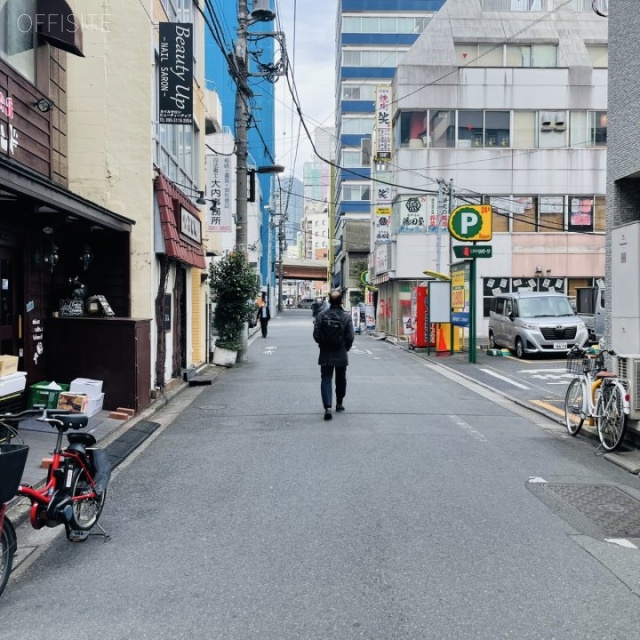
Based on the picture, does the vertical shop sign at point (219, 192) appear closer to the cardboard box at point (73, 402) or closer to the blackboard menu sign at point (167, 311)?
the blackboard menu sign at point (167, 311)

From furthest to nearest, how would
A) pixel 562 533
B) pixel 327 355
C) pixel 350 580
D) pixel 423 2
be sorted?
pixel 423 2 < pixel 327 355 < pixel 562 533 < pixel 350 580

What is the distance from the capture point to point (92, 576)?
444 centimetres

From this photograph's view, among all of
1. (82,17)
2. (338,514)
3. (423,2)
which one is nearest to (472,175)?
(82,17)

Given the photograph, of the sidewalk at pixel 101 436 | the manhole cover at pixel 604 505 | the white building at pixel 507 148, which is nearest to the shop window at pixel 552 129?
the white building at pixel 507 148

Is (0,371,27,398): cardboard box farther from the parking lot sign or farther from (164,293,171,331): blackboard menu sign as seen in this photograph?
the parking lot sign

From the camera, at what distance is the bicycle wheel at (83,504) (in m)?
4.97

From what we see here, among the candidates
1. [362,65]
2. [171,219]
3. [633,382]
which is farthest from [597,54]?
[362,65]

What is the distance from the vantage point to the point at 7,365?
823 cm

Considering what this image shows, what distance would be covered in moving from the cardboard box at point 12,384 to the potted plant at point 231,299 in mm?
10575

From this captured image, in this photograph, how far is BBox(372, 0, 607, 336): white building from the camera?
32.2 metres

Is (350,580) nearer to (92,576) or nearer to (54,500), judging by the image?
(92,576)

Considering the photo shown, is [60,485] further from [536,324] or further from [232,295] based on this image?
[536,324]

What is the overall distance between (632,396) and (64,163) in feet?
29.9

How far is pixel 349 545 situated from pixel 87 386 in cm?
605
